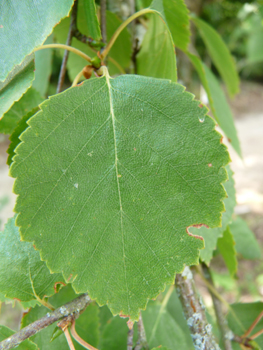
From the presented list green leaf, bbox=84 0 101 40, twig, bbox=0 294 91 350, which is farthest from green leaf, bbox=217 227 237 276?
green leaf, bbox=84 0 101 40

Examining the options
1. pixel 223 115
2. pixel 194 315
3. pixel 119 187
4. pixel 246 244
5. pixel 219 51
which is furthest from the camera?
pixel 246 244

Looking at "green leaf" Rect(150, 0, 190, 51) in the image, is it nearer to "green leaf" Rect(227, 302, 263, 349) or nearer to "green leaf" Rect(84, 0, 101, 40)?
"green leaf" Rect(84, 0, 101, 40)

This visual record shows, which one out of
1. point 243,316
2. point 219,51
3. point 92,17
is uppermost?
point 92,17

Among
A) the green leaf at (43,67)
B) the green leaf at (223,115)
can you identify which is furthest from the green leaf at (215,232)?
the green leaf at (43,67)

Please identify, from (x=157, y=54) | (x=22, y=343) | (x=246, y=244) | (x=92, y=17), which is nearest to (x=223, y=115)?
(x=157, y=54)

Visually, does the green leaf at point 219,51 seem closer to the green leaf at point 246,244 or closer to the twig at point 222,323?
the green leaf at point 246,244

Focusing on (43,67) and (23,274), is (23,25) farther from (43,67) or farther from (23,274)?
(43,67)

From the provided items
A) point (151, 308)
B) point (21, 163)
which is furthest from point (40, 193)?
point (151, 308)
